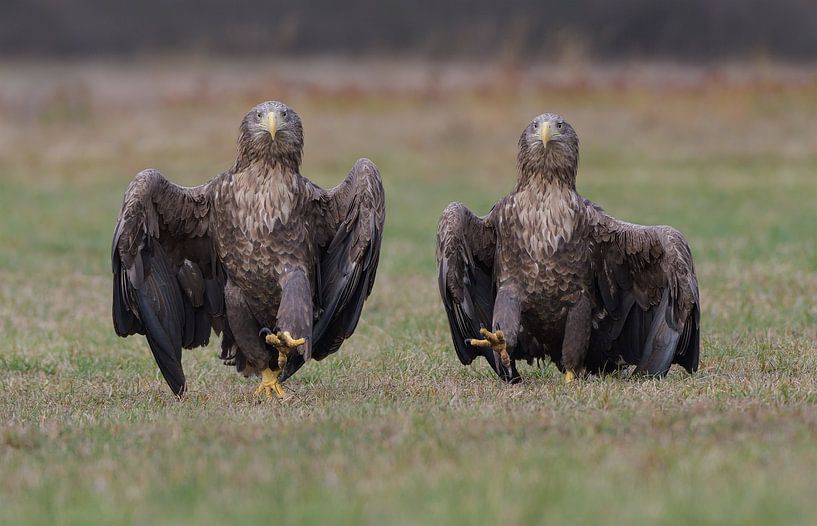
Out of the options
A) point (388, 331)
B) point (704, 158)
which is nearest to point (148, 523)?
point (388, 331)

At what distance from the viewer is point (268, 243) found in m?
7.41

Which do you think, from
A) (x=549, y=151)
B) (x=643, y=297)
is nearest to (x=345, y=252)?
(x=549, y=151)

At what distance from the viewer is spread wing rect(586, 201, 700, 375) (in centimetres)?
745

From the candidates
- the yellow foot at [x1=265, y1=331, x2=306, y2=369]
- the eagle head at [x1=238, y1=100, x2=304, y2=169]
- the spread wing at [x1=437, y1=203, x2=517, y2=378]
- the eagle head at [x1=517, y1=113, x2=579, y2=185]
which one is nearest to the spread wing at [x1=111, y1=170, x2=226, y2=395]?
the eagle head at [x1=238, y1=100, x2=304, y2=169]

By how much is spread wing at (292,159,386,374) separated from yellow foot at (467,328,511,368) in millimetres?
689

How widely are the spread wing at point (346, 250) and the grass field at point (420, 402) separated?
38 centimetres

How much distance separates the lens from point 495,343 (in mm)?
7379

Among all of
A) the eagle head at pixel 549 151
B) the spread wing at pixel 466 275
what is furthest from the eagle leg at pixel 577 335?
the eagle head at pixel 549 151

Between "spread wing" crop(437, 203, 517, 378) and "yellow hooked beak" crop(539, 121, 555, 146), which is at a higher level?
"yellow hooked beak" crop(539, 121, 555, 146)

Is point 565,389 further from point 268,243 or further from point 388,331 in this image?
point 388,331

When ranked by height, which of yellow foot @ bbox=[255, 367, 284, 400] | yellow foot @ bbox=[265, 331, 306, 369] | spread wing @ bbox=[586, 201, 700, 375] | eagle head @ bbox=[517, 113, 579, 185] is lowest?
yellow foot @ bbox=[255, 367, 284, 400]

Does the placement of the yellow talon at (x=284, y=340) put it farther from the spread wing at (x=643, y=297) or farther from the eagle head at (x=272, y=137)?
the spread wing at (x=643, y=297)

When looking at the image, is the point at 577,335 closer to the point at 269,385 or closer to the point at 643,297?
the point at 643,297

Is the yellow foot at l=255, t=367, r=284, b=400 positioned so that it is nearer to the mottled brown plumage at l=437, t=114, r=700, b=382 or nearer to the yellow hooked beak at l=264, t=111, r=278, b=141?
the mottled brown plumage at l=437, t=114, r=700, b=382
